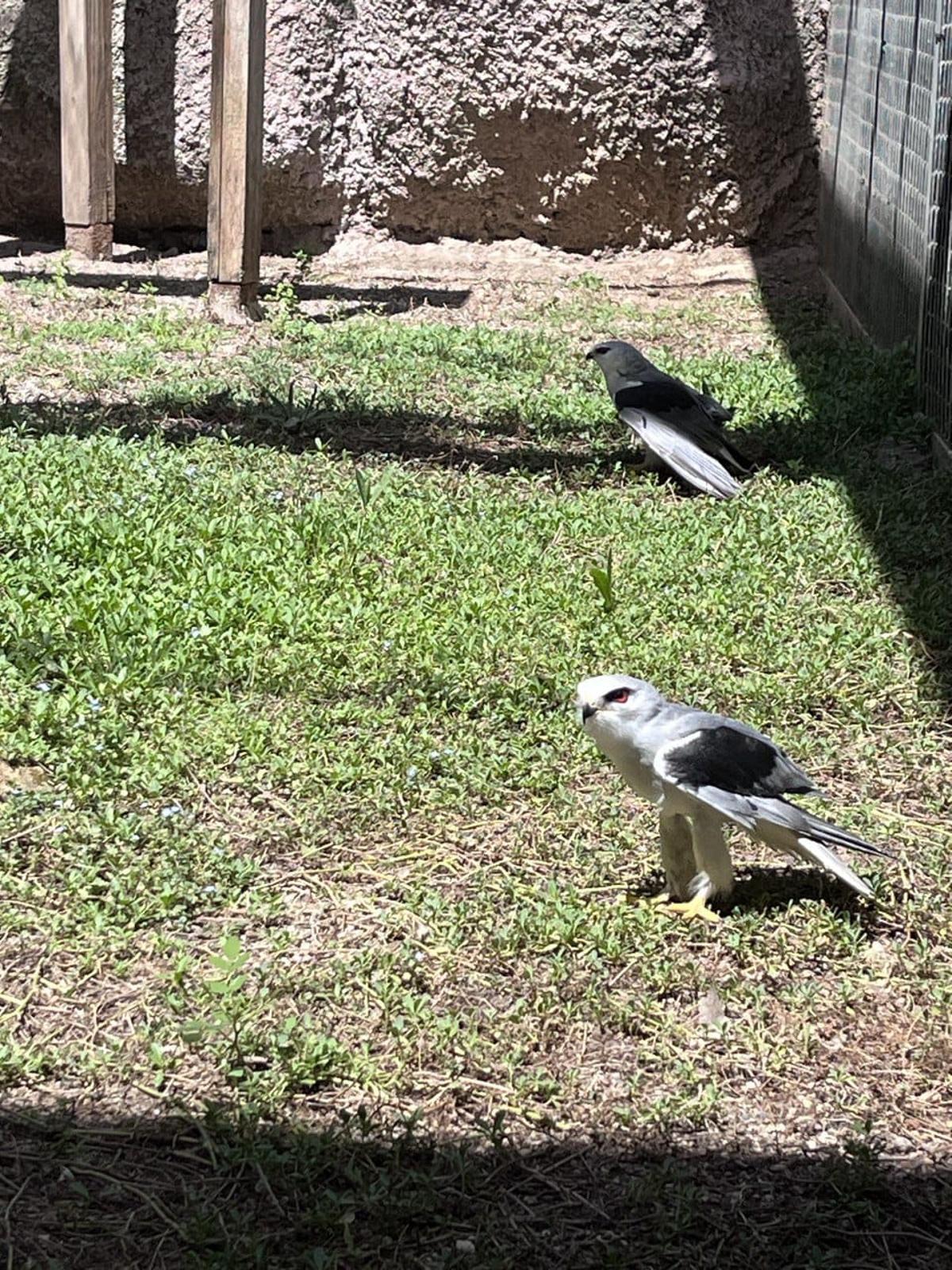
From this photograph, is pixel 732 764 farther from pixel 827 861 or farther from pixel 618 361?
pixel 618 361

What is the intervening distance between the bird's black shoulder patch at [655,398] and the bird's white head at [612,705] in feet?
11.1

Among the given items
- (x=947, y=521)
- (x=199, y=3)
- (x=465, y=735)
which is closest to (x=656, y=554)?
(x=947, y=521)

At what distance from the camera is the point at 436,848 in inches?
153

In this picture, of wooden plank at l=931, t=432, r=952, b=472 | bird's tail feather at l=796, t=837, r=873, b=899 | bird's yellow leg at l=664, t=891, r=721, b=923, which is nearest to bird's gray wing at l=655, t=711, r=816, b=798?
bird's tail feather at l=796, t=837, r=873, b=899

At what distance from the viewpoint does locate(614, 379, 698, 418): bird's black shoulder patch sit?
666 centimetres

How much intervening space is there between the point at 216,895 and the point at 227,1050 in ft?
1.97

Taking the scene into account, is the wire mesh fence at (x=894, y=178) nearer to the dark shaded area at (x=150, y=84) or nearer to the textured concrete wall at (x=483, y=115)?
the textured concrete wall at (x=483, y=115)

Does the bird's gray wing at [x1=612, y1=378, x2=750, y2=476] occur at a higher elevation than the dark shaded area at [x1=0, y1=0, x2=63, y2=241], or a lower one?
lower

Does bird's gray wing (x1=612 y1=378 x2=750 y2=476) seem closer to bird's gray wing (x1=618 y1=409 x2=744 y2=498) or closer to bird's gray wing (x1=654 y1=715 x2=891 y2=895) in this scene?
bird's gray wing (x1=618 y1=409 x2=744 y2=498)

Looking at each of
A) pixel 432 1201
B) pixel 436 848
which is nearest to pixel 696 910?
pixel 436 848

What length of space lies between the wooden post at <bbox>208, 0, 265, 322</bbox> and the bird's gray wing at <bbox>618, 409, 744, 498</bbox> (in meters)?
3.12

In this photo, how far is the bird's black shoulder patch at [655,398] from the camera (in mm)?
6660

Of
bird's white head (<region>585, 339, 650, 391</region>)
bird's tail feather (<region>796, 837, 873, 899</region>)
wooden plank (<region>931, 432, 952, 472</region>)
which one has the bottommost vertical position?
bird's tail feather (<region>796, 837, 873, 899</region>)

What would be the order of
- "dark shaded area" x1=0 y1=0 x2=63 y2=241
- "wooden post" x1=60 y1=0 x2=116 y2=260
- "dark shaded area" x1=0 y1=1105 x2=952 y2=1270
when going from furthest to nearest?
"dark shaded area" x1=0 y1=0 x2=63 y2=241 < "wooden post" x1=60 y1=0 x2=116 y2=260 < "dark shaded area" x1=0 y1=1105 x2=952 y2=1270
